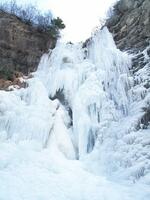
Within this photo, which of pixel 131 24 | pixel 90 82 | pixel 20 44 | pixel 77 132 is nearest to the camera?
pixel 77 132

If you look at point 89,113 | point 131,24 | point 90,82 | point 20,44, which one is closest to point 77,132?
point 89,113

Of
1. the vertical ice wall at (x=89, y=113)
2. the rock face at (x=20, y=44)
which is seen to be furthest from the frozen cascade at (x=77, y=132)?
the rock face at (x=20, y=44)

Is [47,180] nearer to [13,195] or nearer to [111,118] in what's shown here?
[13,195]

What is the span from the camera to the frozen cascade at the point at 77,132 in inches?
361

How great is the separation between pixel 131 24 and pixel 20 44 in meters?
5.35

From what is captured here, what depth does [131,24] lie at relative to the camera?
16.3m

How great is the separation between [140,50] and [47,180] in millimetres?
6863

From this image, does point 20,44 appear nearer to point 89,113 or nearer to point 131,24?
point 131,24

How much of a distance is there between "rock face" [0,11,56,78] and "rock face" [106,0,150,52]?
3420 millimetres

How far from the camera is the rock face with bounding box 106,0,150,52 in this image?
14836 millimetres

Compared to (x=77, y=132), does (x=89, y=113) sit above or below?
above

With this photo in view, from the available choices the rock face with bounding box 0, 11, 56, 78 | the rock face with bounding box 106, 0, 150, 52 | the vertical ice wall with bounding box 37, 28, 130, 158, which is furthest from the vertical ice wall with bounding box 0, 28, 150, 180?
the rock face with bounding box 0, 11, 56, 78

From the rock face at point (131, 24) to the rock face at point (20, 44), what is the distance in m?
3.42

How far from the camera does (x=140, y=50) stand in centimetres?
1424
